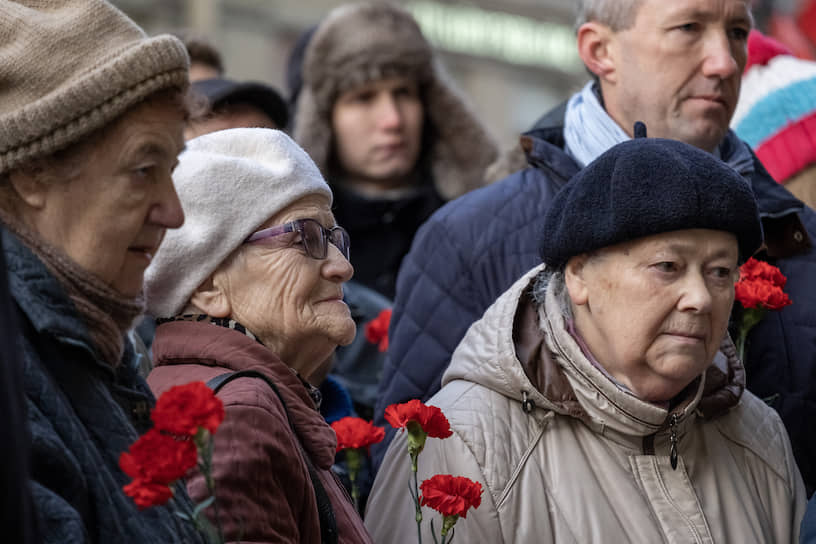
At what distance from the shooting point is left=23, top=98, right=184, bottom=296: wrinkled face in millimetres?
2131

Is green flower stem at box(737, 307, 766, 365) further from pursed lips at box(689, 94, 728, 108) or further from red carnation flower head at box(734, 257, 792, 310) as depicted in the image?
pursed lips at box(689, 94, 728, 108)

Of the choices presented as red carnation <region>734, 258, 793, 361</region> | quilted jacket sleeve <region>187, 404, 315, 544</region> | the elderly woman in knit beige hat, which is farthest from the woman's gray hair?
the elderly woman in knit beige hat

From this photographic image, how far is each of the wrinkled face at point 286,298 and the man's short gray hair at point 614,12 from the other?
1.45 metres

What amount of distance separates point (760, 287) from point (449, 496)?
1.21 metres

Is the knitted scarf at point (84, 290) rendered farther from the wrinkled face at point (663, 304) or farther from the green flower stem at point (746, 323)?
the green flower stem at point (746, 323)

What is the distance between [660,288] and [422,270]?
97 centimetres

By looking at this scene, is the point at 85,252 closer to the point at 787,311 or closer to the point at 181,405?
the point at 181,405

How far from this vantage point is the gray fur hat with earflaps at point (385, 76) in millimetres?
5195

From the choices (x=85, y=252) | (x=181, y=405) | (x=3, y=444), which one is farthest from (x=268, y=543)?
(x=3, y=444)

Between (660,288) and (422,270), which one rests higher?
(660,288)

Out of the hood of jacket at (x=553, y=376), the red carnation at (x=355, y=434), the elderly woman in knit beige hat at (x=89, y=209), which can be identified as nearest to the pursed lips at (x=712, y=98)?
the hood of jacket at (x=553, y=376)

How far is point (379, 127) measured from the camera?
5230 millimetres

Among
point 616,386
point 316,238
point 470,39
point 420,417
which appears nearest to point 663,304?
point 616,386

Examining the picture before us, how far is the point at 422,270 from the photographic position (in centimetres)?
380
